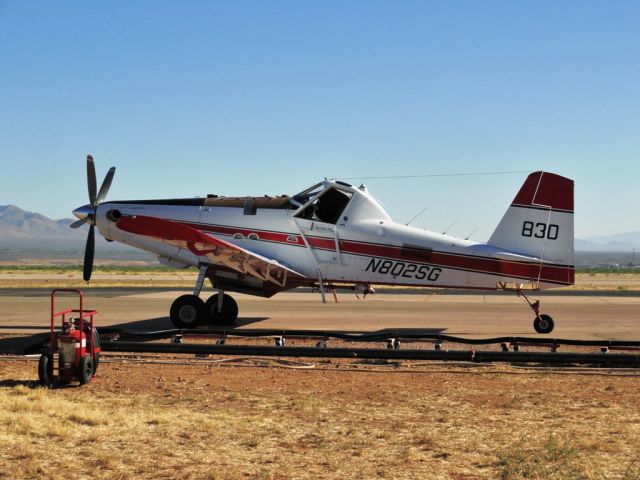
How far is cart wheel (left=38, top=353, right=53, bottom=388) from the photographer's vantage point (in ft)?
36.1

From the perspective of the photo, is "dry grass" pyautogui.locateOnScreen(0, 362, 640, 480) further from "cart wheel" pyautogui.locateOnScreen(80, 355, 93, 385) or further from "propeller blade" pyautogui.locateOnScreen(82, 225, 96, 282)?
"propeller blade" pyautogui.locateOnScreen(82, 225, 96, 282)

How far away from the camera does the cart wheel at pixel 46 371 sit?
1100 centimetres

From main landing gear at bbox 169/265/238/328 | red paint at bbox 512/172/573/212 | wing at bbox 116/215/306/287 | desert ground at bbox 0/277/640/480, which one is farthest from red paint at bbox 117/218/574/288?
desert ground at bbox 0/277/640/480

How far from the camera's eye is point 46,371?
1103cm

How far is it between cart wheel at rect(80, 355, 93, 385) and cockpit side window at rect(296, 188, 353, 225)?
8492 millimetres

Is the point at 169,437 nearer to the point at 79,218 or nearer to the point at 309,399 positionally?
the point at 309,399

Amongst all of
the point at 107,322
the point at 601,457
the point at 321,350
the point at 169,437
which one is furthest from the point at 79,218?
the point at 601,457

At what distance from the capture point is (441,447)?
783 cm

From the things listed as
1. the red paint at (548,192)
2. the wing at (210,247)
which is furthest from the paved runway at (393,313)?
the red paint at (548,192)

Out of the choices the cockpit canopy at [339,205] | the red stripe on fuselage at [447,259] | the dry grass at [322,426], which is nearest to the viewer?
the dry grass at [322,426]

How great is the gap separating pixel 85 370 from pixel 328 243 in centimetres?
857

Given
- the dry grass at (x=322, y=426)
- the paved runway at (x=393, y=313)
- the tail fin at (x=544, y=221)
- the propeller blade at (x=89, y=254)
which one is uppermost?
the tail fin at (x=544, y=221)

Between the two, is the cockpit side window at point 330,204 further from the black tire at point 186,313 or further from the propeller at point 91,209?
the propeller at point 91,209

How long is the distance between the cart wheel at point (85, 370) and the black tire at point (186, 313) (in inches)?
293
